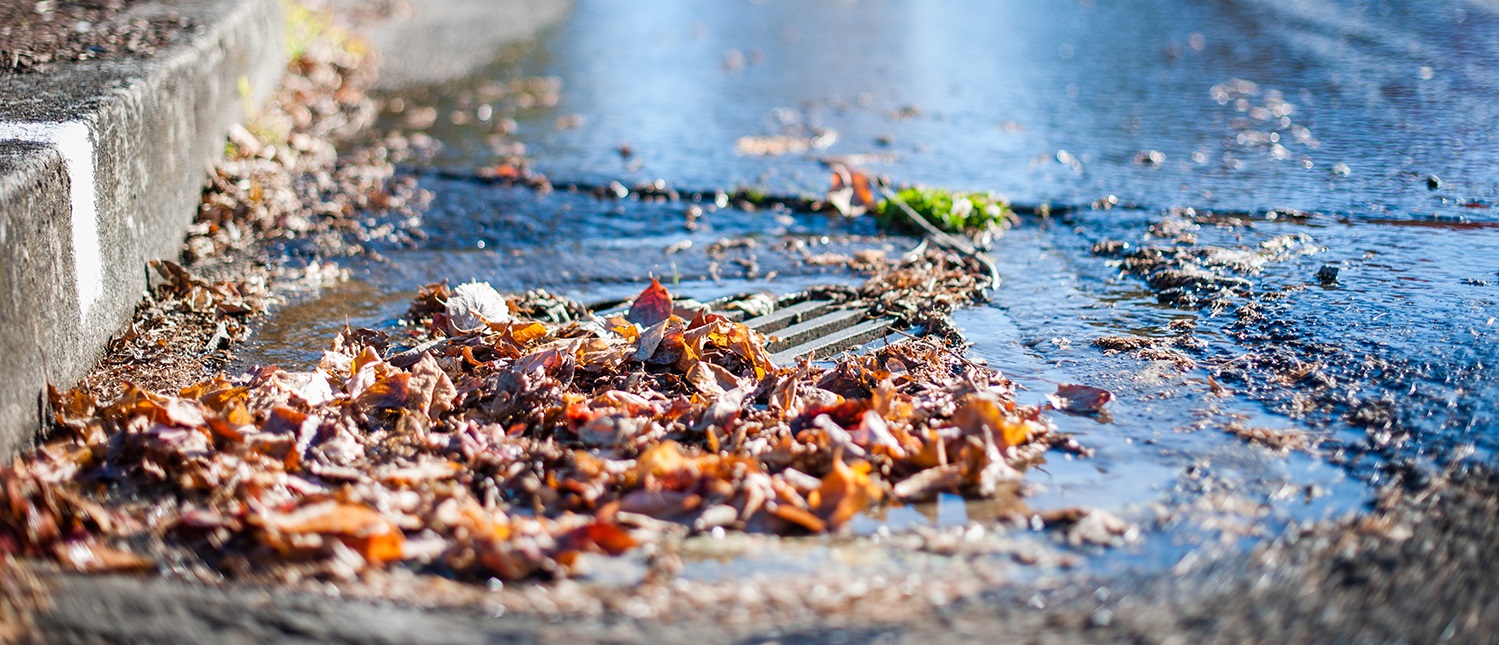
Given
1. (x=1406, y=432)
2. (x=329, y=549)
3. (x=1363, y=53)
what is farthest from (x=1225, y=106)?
(x=329, y=549)

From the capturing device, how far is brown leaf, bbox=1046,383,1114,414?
8.79 ft

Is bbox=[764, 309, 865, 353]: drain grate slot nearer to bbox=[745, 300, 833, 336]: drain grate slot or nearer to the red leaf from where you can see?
bbox=[745, 300, 833, 336]: drain grate slot

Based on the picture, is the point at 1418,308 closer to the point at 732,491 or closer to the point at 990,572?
the point at 990,572

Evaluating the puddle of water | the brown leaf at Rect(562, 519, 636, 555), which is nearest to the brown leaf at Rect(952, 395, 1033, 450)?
the brown leaf at Rect(562, 519, 636, 555)

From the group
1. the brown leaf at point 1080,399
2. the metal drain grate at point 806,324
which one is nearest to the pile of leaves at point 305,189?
the metal drain grate at point 806,324

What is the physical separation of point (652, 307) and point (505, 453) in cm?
93

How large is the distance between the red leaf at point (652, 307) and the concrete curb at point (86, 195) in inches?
52.6

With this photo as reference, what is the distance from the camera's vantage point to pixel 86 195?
2920 mm

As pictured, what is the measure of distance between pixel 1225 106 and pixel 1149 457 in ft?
13.1

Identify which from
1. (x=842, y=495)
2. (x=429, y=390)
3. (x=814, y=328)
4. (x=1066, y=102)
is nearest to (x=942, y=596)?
(x=842, y=495)

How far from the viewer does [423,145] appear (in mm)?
5559

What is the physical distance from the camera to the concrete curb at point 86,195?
2418mm

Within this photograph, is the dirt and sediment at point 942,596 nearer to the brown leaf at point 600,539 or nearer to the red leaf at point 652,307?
the brown leaf at point 600,539

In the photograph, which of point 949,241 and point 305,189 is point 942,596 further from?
point 305,189
